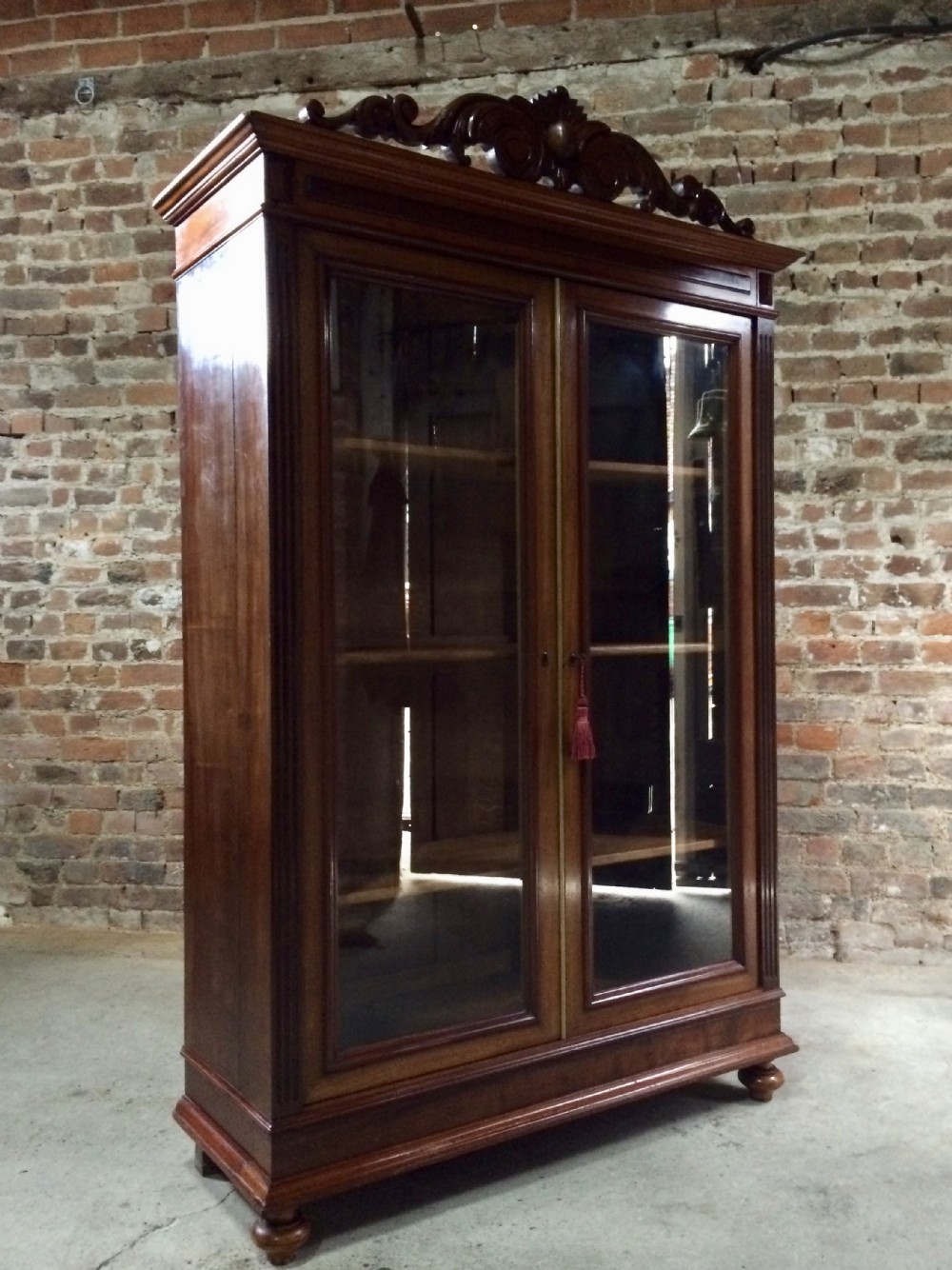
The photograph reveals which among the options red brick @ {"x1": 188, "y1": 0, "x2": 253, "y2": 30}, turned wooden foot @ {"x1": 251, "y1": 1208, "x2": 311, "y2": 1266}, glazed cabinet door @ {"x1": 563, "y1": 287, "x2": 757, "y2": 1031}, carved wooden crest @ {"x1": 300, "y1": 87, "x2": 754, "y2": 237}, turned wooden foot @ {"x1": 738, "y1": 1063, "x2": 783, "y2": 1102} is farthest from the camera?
red brick @ {"x1": 188, "y1": 0, "x2": 253, "y2": 30}

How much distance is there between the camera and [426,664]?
2100mm

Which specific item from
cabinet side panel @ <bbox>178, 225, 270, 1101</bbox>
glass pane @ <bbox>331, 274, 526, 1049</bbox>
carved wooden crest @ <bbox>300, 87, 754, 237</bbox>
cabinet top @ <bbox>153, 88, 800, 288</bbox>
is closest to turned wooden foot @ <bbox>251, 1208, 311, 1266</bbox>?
cabinet side panel @ <bbox>178, 225, 270, 1101</bbox>

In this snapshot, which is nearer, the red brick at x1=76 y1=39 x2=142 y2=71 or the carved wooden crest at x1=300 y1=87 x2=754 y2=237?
the carved wooden crest at x1=300 y1=87 x2=754 y2=237

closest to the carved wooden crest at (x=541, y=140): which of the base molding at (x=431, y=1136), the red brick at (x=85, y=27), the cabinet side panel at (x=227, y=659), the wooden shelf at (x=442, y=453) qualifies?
the cabinet side panel at (x=227, y=659)

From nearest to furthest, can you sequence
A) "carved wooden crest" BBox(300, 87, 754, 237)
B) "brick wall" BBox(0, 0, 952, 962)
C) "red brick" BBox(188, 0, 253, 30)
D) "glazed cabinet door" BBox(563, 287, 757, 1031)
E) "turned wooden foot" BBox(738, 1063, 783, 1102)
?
1. "carved wooden crest" BBox(300, 87, 754, 237)
2. "glazed cabinet door" BBox(563, 287, 757, 1031)
3. "turned wooden foot" BBox(738, 1063, 783, 1102)
4. "brick wall" BBox(0, 0, 952, 962)
5. "red brick" BBox(188, 0, 253, 30)

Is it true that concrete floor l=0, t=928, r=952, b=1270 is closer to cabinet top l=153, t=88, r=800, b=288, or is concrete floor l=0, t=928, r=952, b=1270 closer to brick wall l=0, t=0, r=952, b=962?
brick wall l=0, t=0, r=952, b=962

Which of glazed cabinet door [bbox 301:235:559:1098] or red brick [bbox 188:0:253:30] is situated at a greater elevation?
red brick [bbox 188:0:253:30]

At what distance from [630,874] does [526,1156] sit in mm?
614

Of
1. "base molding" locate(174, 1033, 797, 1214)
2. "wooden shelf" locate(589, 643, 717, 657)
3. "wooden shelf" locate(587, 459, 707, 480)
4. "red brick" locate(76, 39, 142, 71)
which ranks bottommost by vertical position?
"base molding" locate(174, 1033, 797, 1214)

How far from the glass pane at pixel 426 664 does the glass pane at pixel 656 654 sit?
21cm

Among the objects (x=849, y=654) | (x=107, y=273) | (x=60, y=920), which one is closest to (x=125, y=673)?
(x=60, y=920)

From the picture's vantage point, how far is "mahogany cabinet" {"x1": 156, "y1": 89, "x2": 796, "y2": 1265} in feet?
6.07

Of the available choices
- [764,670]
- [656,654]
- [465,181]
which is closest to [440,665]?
[656,654]

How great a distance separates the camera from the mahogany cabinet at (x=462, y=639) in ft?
6.07
